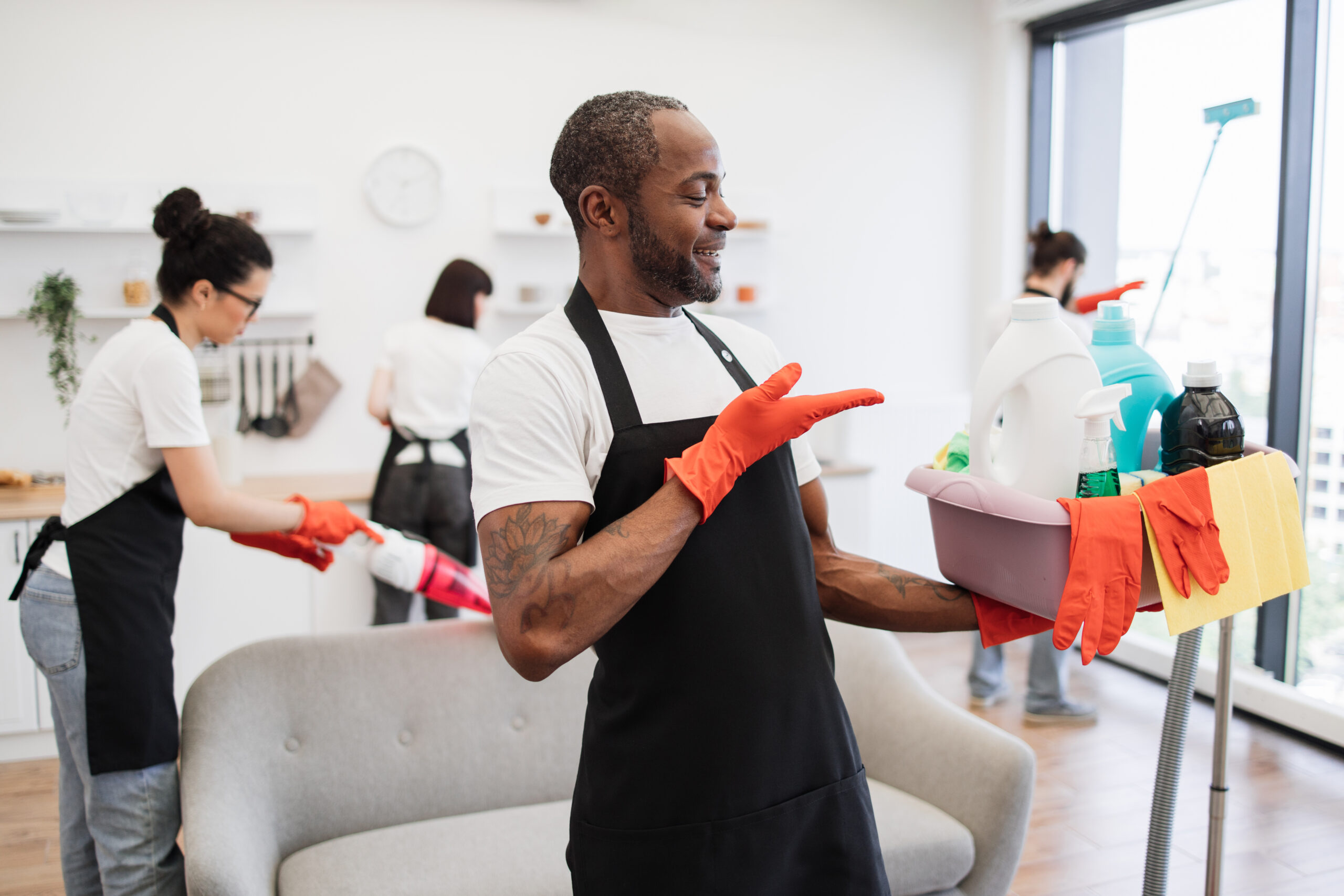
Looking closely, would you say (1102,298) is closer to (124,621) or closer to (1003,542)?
(1003,542)

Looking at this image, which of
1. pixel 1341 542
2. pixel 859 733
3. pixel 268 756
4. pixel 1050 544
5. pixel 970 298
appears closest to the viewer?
pixel 1050 544

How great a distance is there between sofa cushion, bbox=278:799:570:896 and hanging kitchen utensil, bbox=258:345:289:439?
95.6 inches

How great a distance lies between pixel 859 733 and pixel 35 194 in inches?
140

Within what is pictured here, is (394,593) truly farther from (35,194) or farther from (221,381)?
(35,194)

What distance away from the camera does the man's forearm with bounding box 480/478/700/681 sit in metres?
0.96

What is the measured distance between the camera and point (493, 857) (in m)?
1.89

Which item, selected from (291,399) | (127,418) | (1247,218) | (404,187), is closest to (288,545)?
(127,418)

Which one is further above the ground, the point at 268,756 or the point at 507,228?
the point at 507,228

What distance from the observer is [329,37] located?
4.01 m

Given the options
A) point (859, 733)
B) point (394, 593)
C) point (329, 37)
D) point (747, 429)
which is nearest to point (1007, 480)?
point (747, 429)

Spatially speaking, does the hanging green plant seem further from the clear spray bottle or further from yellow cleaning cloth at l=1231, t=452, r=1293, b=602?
yellow cleaning cloth at l=1231, t=452, r=1293, b=602

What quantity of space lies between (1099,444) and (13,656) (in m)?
3.37

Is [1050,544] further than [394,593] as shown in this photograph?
No

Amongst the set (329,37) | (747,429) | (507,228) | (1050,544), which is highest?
(329,37)
